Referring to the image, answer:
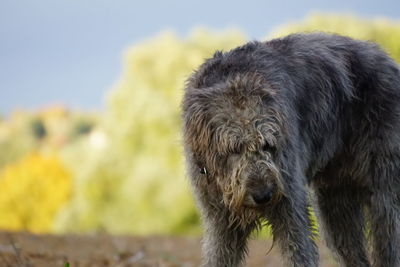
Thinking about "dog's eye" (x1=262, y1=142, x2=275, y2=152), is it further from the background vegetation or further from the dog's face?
the background vegetation

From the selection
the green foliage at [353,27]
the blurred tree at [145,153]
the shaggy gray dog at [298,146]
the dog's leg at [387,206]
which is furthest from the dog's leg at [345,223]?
the blurred tree at [145,153]

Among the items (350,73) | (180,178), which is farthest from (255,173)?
(180,178)

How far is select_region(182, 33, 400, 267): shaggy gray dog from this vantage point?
5.68 meters

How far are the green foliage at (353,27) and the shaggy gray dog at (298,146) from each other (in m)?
20.5

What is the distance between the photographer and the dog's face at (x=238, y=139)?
555 cm

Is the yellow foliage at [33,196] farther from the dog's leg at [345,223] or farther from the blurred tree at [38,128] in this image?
the dog's leg at [345,223]

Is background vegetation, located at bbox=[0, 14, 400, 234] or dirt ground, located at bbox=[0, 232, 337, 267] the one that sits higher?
dirt ground, located at bbox=[0, 232, 337, 267]

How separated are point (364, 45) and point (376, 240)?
1.89m

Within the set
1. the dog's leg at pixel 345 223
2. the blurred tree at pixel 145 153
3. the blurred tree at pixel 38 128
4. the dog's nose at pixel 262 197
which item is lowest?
the blurred tree at pixel 38 128

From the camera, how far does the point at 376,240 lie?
718 cm

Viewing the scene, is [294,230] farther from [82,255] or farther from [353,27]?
[353,27]

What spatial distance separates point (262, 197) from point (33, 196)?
1963 inches

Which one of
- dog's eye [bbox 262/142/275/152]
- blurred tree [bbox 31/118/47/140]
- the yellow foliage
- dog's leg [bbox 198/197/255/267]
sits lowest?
blurred tree [bbox 31/118/47/140]

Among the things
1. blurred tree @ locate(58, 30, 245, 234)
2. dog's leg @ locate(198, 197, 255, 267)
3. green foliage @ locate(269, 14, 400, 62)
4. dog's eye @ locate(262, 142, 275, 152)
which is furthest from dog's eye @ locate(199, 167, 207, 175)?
blurred tree @ locate(58, 30, 245, 234)
